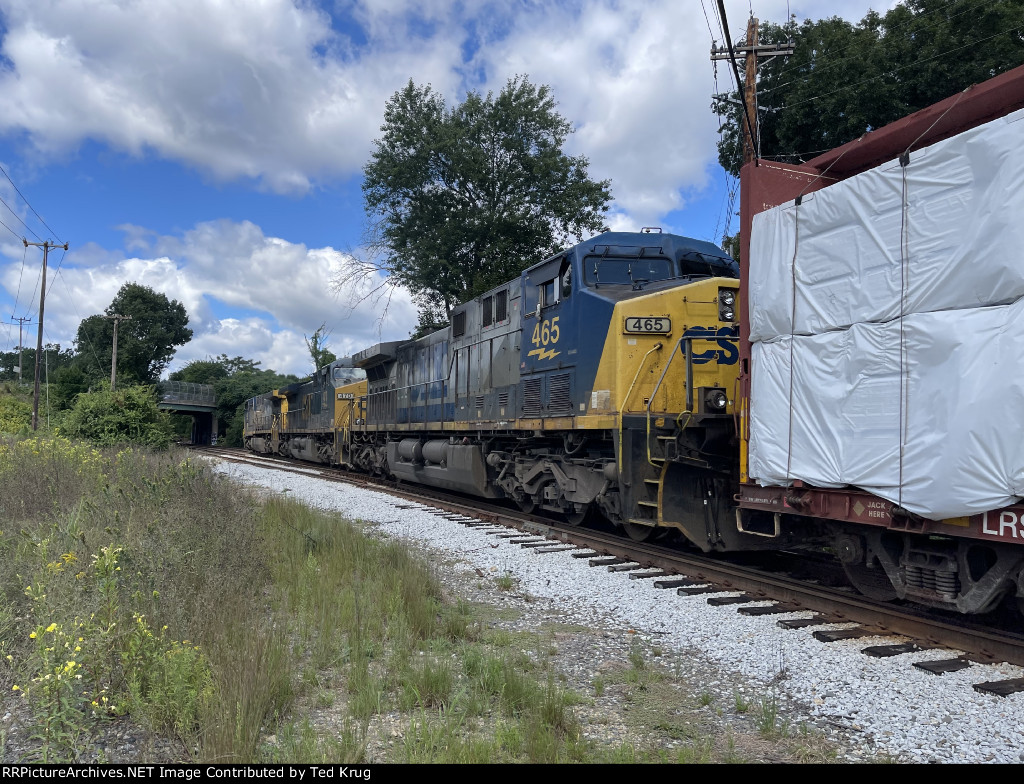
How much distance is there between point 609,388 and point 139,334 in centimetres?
6520

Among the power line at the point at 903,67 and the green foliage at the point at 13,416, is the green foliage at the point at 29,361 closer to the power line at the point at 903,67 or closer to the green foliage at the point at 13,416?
the green foliage at the point at 13,416

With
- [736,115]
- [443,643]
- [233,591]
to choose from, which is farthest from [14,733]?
[736,115]

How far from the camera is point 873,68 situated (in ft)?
61.6

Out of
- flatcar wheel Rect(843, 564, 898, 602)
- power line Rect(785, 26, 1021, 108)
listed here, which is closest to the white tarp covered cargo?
flatcar wheel Rect(843, 564, 898, 602)

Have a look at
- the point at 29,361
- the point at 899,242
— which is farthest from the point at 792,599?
the point at 29,361

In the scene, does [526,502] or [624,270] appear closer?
[624,270]

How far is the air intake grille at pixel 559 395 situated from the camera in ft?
30.8

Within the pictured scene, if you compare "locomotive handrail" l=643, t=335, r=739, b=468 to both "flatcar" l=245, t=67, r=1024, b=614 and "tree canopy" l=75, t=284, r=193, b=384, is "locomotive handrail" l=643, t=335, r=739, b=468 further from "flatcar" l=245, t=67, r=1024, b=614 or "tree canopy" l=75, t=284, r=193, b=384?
"tree canopy" l=75, t=284, r=193, b=384

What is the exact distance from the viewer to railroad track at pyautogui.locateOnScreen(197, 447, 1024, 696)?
464cm

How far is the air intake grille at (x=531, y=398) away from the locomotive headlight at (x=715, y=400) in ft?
9.95

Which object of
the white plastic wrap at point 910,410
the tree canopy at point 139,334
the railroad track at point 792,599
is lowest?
the railroad track at point 792,599

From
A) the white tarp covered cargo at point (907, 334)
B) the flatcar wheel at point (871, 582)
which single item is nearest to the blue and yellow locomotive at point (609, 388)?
the flatcar wheel at point (871, 582)

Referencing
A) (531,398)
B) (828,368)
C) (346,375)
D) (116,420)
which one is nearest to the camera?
(828,368)

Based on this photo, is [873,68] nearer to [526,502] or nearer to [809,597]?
[526,502]
